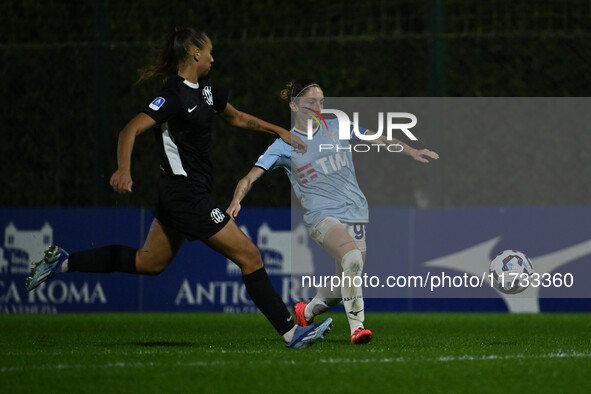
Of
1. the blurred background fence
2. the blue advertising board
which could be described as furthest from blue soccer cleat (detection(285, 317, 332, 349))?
the blurred background fence

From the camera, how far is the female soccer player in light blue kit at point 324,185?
790 centimetres

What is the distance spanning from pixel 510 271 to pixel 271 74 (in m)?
5.15

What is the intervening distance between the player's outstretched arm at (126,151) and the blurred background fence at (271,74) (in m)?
5.67

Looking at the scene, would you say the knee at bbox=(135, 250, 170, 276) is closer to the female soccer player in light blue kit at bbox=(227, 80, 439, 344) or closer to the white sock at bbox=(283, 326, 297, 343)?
the female soccer player in light blue kit at bbox=(227, 80, 439, 344)

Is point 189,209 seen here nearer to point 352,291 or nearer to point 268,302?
point 268,302

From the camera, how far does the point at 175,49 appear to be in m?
7.27

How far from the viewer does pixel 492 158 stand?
42.1 feet

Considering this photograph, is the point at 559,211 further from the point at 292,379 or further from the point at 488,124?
the point at 292,379

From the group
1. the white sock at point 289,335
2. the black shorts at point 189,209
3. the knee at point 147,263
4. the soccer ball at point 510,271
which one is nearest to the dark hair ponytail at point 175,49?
the black shorts at point 189,209

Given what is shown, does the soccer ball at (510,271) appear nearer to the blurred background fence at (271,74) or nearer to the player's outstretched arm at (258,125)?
the player's outstretched arm at (258,125)

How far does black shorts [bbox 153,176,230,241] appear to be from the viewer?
712 cm

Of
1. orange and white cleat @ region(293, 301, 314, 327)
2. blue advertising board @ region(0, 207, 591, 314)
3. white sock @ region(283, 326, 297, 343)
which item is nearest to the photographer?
white sock @ region(283, 326, 297, 343)

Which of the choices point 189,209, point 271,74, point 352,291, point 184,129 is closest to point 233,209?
point 189,209

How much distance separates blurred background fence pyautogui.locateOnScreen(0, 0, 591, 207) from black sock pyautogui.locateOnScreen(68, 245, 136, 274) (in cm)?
488
